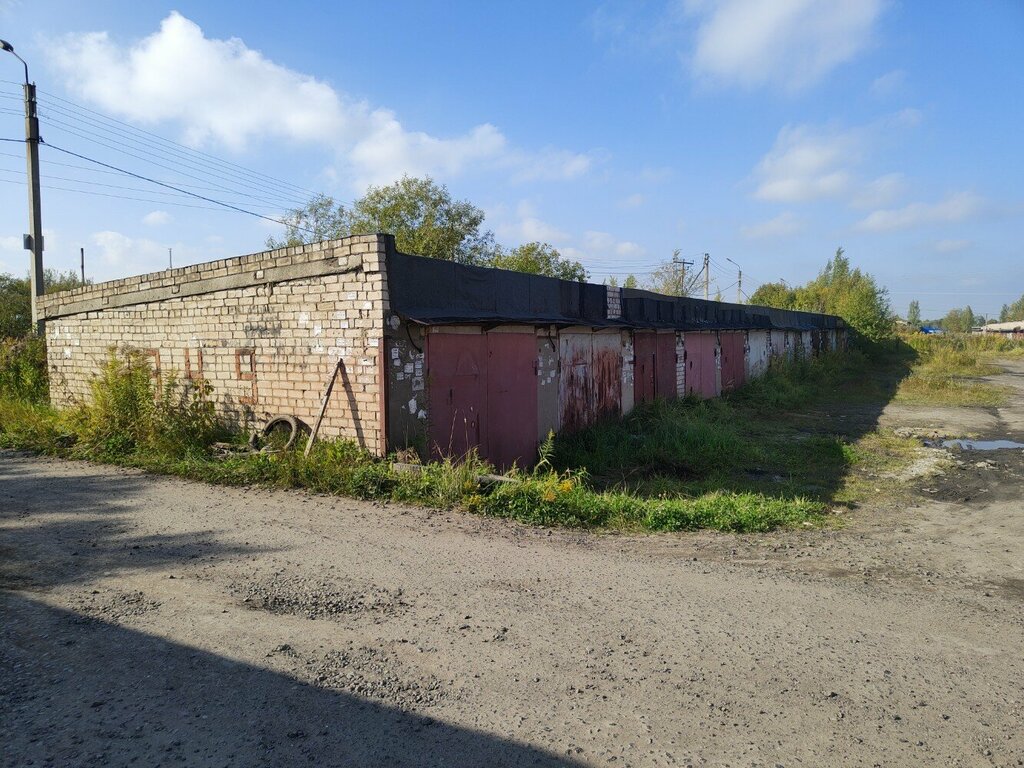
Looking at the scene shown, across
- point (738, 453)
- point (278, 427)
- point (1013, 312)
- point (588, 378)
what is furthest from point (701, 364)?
point (1013, 312)

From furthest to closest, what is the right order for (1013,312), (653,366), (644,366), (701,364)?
1. (1013,312)
2. (701,364)
3. (653,366)
4. (644,366)

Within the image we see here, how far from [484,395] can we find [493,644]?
18.0 feet

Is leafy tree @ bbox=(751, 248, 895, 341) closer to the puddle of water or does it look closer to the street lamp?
the puddle of water

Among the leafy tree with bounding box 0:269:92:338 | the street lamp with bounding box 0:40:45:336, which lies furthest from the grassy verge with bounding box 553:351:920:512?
the leafy tree with bounding box 0:269:92:338

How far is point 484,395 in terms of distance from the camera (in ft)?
29.6

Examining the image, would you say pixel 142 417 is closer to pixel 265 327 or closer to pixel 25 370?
pixel 265 327

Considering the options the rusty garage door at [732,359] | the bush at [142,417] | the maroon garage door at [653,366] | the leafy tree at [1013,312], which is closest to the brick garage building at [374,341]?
the bush at [142,417]

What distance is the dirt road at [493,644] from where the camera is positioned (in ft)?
9.18

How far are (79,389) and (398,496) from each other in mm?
8020

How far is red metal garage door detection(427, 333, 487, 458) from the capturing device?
823 cm

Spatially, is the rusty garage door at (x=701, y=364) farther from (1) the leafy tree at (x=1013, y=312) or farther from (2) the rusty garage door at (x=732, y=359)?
(1) the leafy tree at (x=1013, y=312)

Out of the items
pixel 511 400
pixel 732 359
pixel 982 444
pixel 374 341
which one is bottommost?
pixel 982 444

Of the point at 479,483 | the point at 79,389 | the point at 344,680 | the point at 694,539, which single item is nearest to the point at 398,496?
the point at 479,483

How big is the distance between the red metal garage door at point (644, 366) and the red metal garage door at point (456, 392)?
5.79 meters
